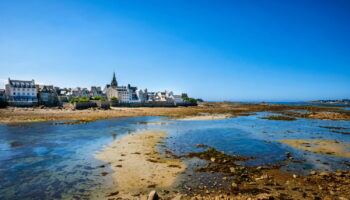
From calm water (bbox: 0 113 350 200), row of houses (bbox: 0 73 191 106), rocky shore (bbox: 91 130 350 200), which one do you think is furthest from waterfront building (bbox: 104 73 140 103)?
rocky shore (bbox: 91 130 350 200)

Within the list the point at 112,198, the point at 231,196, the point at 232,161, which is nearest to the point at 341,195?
the point at 231,196

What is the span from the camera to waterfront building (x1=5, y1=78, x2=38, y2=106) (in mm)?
70688

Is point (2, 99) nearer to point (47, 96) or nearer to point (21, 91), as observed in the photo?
point (21, 91)

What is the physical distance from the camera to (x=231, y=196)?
29.3 feet

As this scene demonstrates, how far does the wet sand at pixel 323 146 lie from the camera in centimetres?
1748

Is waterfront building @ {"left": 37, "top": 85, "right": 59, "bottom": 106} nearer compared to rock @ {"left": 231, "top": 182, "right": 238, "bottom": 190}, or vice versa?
rock @ {"left": 231, "top": 182, "right": 238, "bottom": 190}

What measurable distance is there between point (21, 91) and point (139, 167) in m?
83.3

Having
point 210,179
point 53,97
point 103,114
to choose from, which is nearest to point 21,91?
point 53,97

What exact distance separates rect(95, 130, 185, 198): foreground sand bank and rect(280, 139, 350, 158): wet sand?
14003 mm

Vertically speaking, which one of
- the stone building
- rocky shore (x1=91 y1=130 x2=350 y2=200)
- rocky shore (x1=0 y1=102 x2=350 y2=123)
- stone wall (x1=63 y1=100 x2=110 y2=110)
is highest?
the stone building

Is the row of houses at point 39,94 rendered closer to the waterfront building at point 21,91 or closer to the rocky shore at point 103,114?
the waterfront building at point 21,91

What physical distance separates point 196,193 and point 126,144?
11.9 meters

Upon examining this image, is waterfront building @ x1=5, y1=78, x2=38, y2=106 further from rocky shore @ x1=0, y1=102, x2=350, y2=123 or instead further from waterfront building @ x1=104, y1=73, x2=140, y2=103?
waterfront building @ x1=104, y1=73, x2=140, y2=103

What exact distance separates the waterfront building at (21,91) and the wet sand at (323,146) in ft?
260
